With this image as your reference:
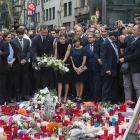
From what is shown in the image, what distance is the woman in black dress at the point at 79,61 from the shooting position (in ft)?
40.9

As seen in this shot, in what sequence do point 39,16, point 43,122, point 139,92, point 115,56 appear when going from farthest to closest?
point 39,16 < point 115,56 < point 139,92 < point 43,122

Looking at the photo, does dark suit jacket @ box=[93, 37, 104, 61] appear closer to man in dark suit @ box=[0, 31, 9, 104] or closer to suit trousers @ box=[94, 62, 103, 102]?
suit trousers @ box=[94, 62, 103, 102]

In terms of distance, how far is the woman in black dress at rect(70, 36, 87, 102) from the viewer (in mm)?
12477

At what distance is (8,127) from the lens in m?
7.86

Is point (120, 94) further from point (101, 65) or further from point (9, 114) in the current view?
point (9, 114)

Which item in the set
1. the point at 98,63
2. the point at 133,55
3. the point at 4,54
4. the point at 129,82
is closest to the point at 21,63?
the point at 4,54

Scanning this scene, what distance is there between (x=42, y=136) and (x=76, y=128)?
640mm

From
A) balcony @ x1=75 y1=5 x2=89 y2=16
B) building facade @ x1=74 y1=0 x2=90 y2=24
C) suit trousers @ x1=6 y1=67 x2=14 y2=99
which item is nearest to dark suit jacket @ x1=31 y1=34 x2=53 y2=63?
suit trousers @ x1=6 y1=67 x2=14 y2=99

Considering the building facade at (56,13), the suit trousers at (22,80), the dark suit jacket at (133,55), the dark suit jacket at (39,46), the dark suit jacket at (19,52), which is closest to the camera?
the dark suit jacket at (133,55)

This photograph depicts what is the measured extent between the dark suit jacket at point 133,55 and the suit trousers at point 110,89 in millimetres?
1032

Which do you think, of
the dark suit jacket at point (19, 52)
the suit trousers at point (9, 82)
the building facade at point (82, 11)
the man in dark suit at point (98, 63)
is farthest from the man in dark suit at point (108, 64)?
the building facade at point (82, 11)

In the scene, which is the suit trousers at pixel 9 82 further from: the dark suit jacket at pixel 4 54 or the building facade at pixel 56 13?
the building facade at pixel 56 13

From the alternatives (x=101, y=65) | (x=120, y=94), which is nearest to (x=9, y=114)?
(x=101, y=65)

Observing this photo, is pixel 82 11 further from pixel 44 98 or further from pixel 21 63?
pixel 44 98
